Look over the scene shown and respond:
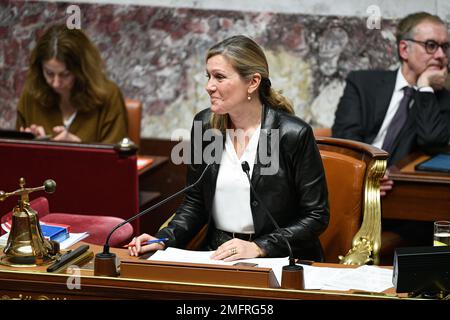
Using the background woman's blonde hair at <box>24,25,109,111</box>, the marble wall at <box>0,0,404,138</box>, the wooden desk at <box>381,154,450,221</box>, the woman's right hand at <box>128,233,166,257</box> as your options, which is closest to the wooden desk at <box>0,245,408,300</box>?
the woman's right hand at <box>128,233,166,257</box>

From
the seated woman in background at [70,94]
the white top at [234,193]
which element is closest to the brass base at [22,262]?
the white top at [234,193]

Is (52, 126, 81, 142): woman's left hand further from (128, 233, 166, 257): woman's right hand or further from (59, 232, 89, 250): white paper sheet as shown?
(128, 233, 166, 257): woman's right hand

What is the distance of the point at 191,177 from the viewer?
3.88 metres

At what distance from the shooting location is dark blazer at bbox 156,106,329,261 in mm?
3689

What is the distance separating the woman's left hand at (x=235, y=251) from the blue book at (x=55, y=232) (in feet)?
1.98

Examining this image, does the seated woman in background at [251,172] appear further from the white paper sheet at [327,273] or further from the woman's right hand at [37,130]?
the woman's right hand at [37,130]

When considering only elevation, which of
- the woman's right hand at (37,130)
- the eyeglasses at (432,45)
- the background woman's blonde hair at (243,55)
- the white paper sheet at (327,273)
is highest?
the eyeglasses at (432,45)

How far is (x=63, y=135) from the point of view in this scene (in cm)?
543

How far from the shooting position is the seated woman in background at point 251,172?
365cm

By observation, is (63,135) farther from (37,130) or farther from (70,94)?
(70,94)

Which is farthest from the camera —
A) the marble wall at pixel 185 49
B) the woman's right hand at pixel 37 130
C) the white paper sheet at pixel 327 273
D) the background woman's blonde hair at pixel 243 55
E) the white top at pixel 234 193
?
the marble wall at pixel 185 49

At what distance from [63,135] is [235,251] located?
2.34 metres

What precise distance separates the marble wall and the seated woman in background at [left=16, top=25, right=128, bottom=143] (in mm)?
594
